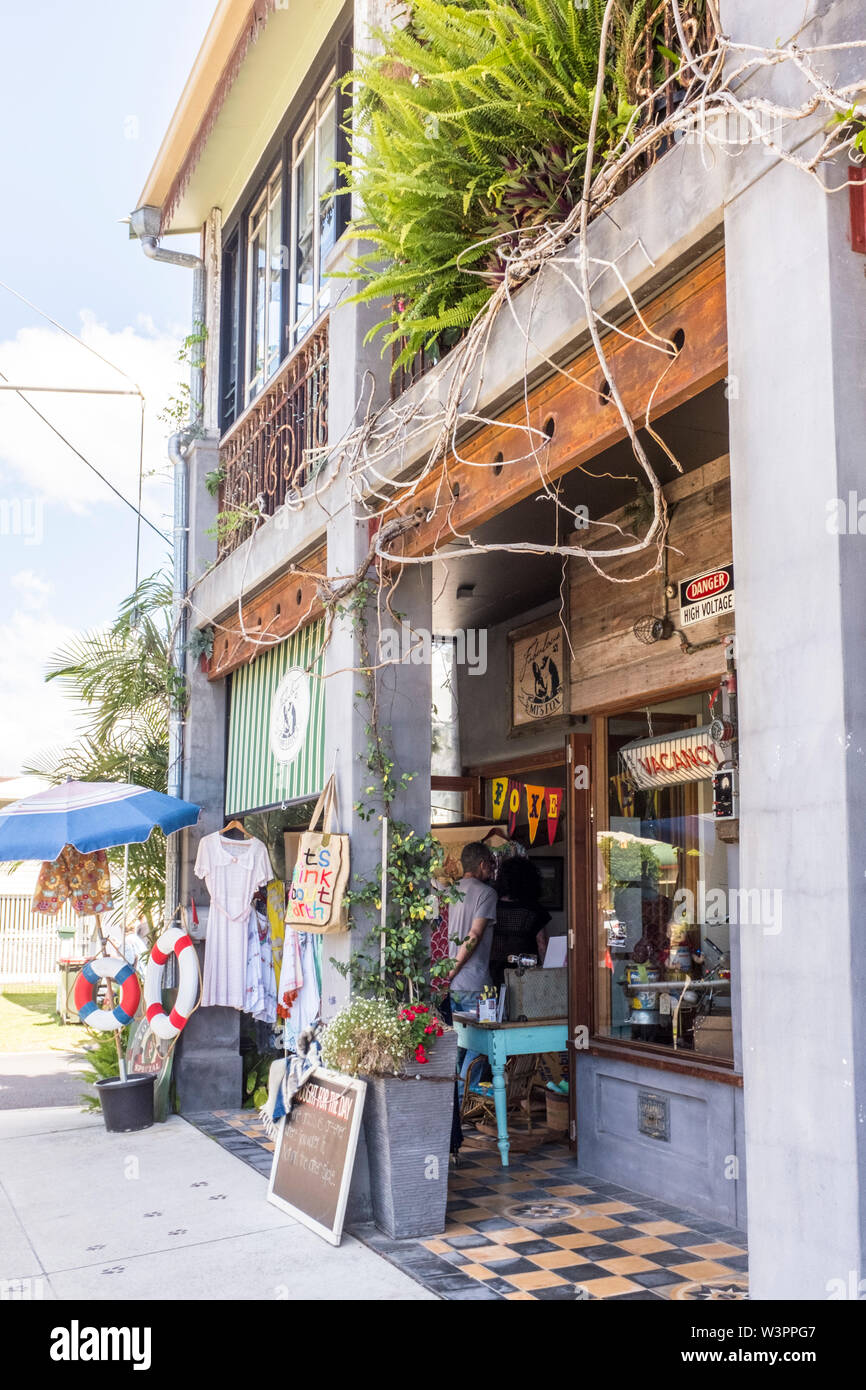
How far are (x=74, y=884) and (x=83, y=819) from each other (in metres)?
1.38

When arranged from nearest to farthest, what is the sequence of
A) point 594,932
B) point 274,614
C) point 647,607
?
point 647,607 < point 594,932 < point 274,614

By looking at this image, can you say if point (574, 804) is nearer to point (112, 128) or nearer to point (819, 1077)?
A: point (819, 1077)

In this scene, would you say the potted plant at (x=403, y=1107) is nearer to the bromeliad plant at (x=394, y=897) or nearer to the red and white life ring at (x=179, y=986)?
the bromeliad plant at (x=394, y=897)

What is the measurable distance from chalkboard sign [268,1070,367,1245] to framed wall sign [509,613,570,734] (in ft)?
9.99

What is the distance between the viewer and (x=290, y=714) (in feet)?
26.5

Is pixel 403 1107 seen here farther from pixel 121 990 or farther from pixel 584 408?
pixel 121 990

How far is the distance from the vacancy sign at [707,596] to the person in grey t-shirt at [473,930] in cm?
267

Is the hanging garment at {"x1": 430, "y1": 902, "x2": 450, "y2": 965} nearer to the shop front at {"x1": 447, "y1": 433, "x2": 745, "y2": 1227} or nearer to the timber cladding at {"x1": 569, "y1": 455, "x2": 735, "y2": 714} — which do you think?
the shop front at {"x1": 447, "y1": 433, "x2": 745, "y2": 1227}

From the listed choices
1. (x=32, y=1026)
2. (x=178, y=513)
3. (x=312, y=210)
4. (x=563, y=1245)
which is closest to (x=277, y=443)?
(x=312, y=210)

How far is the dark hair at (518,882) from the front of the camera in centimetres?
896

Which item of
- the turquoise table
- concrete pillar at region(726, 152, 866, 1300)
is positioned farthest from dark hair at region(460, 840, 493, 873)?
concrete pillar at region(726, 152, 866, 1300)

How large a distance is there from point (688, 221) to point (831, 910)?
2215 mm
